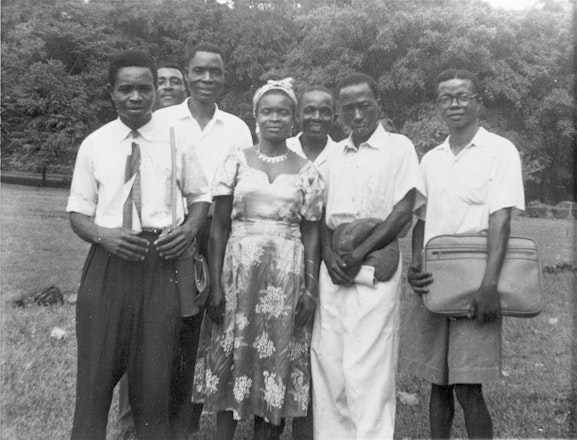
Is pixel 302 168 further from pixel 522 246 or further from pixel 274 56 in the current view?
pixel 274 56

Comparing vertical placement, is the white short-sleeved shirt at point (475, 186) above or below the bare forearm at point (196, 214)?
above

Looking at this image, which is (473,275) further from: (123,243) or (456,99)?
(123,243)

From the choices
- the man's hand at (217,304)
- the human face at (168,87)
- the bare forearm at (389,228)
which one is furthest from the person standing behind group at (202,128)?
the bare forearm at (389,228)

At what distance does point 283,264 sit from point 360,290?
0.46 meters

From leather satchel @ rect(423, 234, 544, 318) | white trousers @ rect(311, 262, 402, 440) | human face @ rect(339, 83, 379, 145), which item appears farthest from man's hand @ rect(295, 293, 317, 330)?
human face @ rect(339, 83, 379, 145)

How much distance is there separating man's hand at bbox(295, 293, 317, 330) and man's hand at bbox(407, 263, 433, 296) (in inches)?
22.7

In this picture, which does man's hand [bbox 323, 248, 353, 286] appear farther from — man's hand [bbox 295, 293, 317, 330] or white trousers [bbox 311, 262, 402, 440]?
man's hand [bbox 295, 293, 317, 330]

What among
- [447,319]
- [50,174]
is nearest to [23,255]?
[447,319]

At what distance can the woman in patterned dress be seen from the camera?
134 inches

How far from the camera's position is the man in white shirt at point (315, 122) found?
13.2 feet

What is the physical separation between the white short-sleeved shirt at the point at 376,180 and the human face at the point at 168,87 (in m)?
1.83

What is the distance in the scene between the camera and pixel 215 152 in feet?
13.2

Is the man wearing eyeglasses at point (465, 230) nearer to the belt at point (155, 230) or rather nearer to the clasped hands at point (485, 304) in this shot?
the clasped hands at point (485, 304)

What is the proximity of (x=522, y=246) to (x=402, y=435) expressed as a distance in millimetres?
1587
